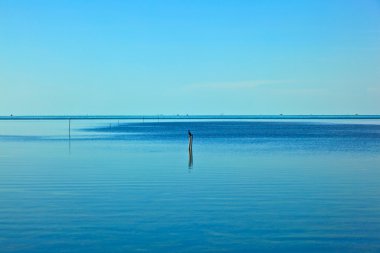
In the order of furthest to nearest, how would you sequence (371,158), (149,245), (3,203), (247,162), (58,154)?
(58,154), (371,158), (247,162), (3,203), (149,245)

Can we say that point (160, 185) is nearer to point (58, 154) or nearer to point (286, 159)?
point (286, 159)

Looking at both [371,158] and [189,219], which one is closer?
[189,219]

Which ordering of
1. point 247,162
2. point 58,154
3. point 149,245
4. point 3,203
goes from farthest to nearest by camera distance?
point 58,154 → point 247,162 → point 3,203 → point 149,245

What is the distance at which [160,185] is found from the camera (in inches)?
960

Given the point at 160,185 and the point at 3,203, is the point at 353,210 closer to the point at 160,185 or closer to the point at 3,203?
the point at 160,185

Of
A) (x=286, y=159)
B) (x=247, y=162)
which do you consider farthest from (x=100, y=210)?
(x=286, y=159)

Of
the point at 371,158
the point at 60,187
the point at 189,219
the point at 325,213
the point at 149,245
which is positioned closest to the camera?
the point at 149,245

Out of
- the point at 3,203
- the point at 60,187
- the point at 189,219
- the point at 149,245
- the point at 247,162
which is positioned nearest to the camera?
the point at 149,245

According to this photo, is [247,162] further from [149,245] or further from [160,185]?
[149,245]

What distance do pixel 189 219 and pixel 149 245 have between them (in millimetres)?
3186

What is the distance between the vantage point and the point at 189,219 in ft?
54.1

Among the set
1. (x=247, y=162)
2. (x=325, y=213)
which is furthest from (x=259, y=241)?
(x=247, y=162)

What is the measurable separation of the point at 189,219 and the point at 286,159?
2271 centimetres

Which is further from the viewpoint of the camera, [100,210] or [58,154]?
[58,154]
